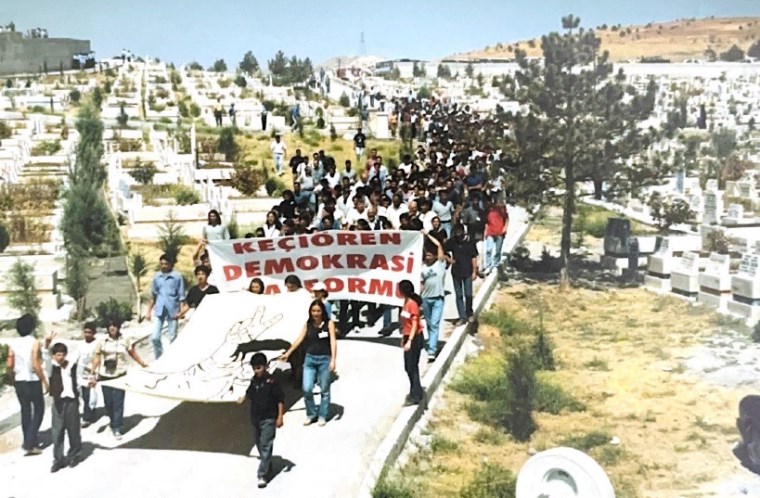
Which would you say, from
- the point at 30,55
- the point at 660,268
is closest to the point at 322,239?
the point at 660,268

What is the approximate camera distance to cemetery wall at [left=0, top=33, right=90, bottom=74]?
78.3 ft

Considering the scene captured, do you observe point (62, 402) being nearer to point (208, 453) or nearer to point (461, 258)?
point (208, 453)

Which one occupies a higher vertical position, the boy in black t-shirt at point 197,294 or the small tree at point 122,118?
the small tree at point 122,118

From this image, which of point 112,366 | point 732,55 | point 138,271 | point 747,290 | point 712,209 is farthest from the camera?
point 732,55

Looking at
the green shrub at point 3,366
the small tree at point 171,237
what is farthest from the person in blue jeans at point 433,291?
the small tree at point 171,237

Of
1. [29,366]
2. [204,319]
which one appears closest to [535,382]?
[204,319]

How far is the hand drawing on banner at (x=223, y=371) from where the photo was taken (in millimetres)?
6836

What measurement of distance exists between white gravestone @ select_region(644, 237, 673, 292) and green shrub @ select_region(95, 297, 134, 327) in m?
7.10

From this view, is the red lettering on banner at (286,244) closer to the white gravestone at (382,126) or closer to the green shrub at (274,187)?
the green shrub at (274,187)

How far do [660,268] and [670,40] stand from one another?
16396 millimetres

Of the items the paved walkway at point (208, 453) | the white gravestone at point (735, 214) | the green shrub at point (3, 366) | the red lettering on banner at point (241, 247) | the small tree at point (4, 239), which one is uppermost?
the red lettering on banner at point (241, 247)

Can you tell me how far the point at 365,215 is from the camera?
33.0 ft

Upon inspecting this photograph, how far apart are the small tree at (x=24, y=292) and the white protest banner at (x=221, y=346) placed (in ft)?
9.69

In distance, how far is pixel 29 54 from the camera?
26578mm
